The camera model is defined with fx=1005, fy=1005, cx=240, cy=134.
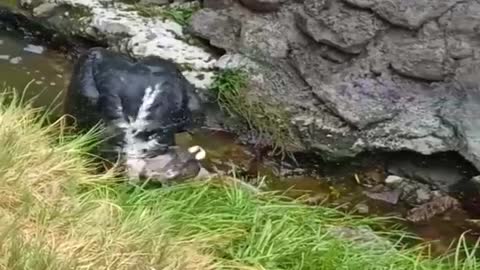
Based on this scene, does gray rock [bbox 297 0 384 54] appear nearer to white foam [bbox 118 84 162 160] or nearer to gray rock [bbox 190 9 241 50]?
gray rock [bbox 190 9 241 50]

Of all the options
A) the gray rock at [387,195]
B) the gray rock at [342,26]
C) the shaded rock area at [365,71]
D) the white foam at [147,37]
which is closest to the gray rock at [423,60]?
the shaded rock area at [365,71]

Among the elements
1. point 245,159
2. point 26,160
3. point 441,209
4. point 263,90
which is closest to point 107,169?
point 26,160

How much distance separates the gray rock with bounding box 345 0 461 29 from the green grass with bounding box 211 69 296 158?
67 centimetres

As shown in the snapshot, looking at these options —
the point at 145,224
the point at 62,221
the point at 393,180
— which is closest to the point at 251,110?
the point at 393,180

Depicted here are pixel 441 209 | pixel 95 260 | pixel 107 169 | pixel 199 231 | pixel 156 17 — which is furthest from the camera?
pixel 156 17

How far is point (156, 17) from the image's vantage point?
5.48m

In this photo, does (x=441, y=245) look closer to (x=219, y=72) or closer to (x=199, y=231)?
(x=199, y=231)

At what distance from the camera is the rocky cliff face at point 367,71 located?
4.61 meters

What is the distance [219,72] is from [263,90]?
27 centimetres

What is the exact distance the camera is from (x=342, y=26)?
4762mm

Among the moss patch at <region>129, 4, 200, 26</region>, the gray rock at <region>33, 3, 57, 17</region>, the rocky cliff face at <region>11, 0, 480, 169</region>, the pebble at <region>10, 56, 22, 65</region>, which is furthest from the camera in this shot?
the gray rock at <region>33, 3, 57, 17</region>

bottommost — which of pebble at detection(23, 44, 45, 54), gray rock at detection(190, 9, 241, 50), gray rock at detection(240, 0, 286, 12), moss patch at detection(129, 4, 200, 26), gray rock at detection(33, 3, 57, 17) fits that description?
pebble at detection(23, 44, 45, 54)

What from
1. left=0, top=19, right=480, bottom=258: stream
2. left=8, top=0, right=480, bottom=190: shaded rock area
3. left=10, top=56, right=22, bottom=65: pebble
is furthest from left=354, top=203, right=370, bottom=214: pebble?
left=10, top=56, right=22, bottom=65: pebble

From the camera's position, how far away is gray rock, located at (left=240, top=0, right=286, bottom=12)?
200 inches
